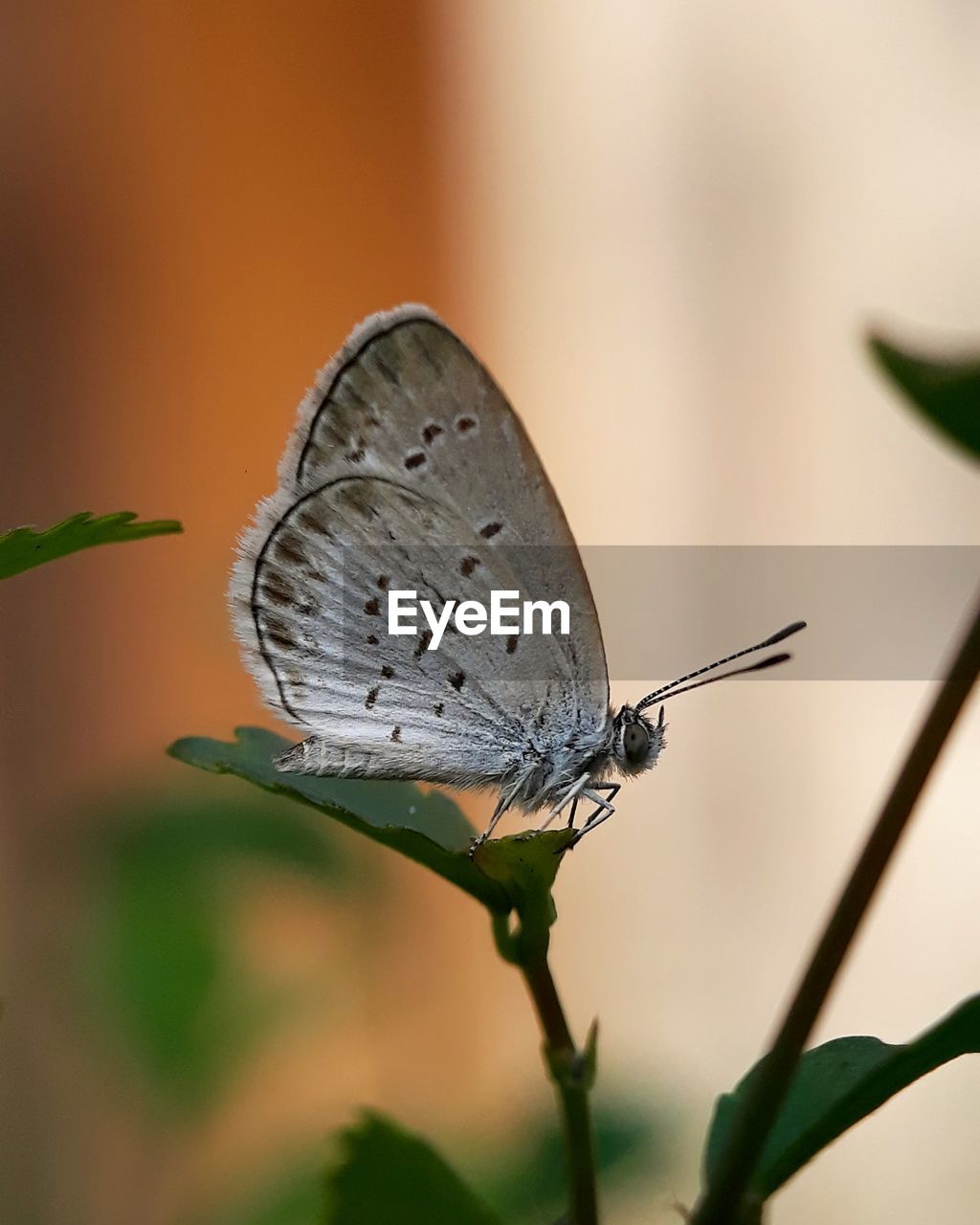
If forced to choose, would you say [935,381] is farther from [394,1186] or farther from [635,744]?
[635,744]

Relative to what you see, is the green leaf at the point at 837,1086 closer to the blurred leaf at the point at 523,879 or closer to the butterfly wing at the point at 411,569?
the blurred leaf at the point at 523,879

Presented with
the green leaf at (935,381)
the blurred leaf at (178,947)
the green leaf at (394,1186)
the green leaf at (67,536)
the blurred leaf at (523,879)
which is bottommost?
the blurred leaf at (178,947)

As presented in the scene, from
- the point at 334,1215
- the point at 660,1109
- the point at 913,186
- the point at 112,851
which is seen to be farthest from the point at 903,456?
the point at 334,1215

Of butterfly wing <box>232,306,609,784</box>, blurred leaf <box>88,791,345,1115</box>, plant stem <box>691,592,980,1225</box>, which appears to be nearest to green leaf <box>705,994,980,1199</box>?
plant stem <box>691,592,980,1225</box>

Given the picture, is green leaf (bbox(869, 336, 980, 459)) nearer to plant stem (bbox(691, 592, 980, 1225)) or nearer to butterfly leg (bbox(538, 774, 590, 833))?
plant stem (bbox(691, 592, 980, 1225))

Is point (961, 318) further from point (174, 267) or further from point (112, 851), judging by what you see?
point (112, 851)

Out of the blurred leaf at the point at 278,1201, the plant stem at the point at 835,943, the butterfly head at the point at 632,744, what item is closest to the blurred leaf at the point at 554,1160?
the blurred leaf at the point at 278,1201

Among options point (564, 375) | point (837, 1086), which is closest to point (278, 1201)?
point (837, 1086)
